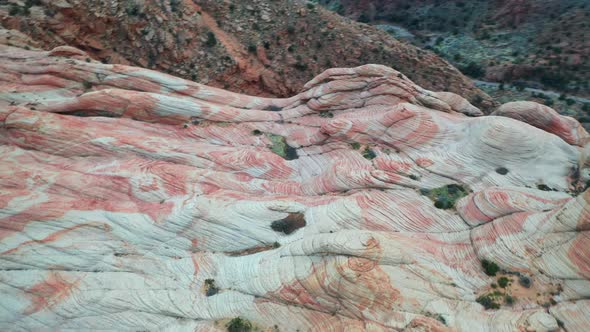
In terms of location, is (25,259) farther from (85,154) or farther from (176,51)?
(176,51)

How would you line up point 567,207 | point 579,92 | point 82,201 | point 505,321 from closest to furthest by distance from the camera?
point 505,321 < point 567,207 < point 82,201 < point 579,92

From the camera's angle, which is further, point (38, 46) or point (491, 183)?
point (38, 46)

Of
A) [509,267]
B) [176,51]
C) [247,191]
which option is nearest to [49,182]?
[247,191]

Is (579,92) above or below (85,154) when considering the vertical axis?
above

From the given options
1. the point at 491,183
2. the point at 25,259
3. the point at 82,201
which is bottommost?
the point at 25,259

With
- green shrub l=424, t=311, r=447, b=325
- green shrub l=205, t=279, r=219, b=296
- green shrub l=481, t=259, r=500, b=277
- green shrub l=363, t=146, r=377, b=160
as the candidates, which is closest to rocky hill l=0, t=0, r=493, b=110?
green shrub l=363, t=146, r=377, b=160

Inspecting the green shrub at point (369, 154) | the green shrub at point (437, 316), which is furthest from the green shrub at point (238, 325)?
the green shrub at point (369, 154)
